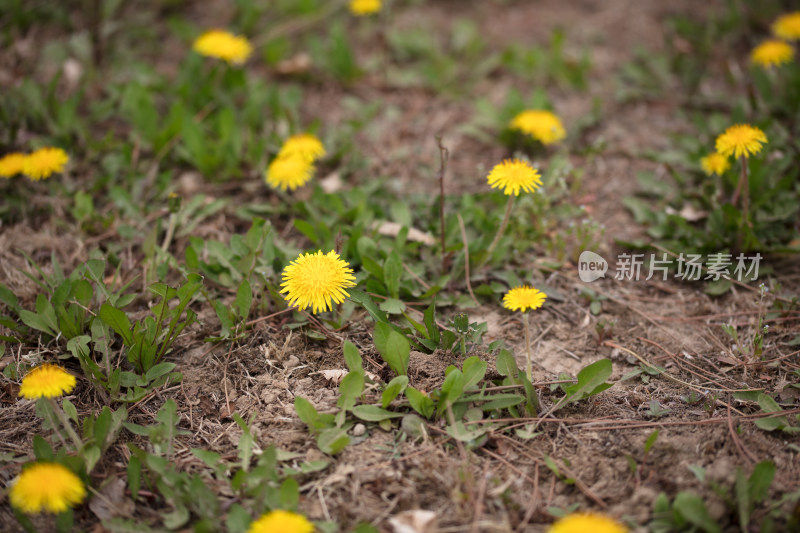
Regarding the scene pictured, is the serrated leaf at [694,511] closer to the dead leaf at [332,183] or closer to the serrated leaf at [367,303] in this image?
the serrated leaf at [367,303]

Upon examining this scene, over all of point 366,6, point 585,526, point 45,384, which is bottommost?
point 585,526

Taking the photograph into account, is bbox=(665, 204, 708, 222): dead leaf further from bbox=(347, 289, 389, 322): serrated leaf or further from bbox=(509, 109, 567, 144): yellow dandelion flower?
bbox=(347, 289, 389, 322): serrated leaf

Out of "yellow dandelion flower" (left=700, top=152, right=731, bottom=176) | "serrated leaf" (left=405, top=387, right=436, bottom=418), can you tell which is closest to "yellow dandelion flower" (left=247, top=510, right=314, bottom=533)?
"serrated leaf" (left=405, top=387, right=436, bottom=418)

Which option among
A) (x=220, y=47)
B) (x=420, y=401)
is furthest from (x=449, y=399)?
(x=220, y=47)

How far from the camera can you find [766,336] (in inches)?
101

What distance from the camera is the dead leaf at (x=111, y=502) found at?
75.6 inches

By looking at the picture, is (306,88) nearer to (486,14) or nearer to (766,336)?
(486,14)

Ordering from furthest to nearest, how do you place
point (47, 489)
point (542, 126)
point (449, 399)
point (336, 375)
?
point (542, 126) < point (336, 375) < point (449, 399) < point (47, 489)

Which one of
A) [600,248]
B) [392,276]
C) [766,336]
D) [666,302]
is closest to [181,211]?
[392,276]

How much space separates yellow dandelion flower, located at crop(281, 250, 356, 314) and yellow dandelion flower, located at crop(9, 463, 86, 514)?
3.00ft

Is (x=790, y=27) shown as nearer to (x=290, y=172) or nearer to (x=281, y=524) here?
(x=290, y=172)

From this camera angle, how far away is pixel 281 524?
173cm

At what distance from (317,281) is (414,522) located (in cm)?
92

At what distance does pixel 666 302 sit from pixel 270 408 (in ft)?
6.14
